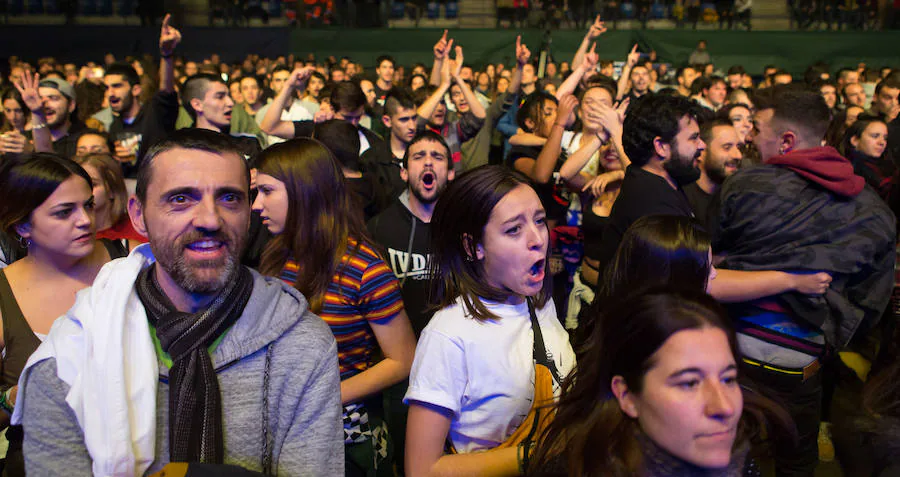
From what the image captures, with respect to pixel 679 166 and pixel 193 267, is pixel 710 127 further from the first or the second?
pixel 193 267

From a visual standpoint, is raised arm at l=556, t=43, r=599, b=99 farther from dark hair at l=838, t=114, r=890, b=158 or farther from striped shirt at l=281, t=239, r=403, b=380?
striped shirt at l=281, t=239, r=403, b=380

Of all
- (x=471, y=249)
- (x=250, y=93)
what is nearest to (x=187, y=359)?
(x=471, y=249)

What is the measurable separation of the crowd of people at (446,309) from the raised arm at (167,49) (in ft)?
2.59

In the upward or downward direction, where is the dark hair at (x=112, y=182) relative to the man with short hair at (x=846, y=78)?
upward

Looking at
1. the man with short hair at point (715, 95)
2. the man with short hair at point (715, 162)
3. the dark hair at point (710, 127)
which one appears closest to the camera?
the man with short hair at point (715, 162)

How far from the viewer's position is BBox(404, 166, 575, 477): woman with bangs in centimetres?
186

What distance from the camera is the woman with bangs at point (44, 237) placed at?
2471 mm

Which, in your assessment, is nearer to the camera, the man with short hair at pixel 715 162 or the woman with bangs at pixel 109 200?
the woman with bangs at pixel 109 200

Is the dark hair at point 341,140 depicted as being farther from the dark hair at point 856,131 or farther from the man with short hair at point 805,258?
the dark hair at point 856,131

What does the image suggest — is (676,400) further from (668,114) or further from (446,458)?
(668,114)

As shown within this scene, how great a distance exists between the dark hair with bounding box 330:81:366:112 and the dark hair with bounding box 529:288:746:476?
398cm

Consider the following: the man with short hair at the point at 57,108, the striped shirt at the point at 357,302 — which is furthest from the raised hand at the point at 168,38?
the striped shirt at the point at 357,302

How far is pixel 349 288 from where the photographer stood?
2385 mm

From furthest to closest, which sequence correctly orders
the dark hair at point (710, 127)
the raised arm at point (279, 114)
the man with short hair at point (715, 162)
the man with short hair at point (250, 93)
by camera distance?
the man with short hair at point (250, 93) < the raised arm at point (279, 114) < the dark hair at point (710, 127) < the man with short hair at point (715, 162)
